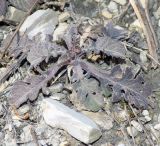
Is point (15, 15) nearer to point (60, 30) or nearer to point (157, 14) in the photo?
point (60, 30)

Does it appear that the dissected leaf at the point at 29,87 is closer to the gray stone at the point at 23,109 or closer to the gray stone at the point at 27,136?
the gray stone at the point at 23,109

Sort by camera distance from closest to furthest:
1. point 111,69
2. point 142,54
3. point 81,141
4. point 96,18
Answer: point 81,141 → point 111,69 → point 142,54 → point 96,18

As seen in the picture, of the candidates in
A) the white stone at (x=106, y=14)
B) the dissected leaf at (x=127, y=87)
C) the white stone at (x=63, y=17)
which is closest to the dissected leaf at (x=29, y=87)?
the dissected leaf at (x=127, y=87)

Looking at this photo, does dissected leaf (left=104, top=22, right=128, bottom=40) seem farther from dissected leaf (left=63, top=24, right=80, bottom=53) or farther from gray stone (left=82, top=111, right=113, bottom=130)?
gray stone (left=82, top=111, right=113, bottom=130)

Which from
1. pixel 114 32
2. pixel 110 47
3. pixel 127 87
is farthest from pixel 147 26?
pixel 127 87

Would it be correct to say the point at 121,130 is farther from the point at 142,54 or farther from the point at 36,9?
the point at 36,9

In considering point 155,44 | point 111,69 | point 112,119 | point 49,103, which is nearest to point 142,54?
point 155,44

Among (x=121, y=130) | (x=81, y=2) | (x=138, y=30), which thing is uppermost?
(x=81, y=2)
